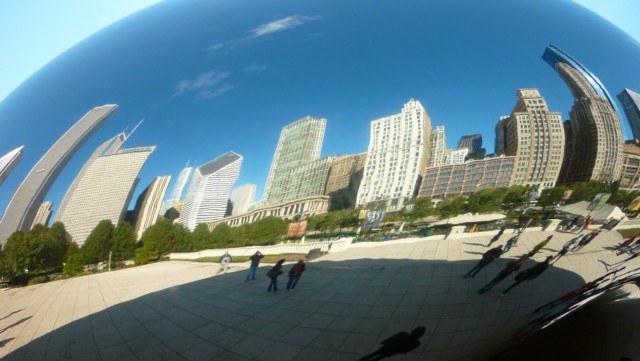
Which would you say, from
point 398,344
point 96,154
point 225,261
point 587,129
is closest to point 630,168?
point 587,129

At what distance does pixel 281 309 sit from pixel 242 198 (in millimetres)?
702

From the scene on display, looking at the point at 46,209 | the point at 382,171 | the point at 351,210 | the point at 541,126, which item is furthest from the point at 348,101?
the point at 46,209

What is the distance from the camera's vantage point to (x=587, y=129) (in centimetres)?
210

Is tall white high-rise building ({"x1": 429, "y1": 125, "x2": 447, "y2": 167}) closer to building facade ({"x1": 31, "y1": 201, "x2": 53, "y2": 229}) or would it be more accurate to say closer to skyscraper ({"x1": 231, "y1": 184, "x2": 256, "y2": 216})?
skyscraper ({"x1": 231, "y1": 184, "x2": 256, "y2": 216})

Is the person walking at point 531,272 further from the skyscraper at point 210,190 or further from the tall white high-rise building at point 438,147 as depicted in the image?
the skyscraper at point 210,190

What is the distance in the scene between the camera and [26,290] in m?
1.71

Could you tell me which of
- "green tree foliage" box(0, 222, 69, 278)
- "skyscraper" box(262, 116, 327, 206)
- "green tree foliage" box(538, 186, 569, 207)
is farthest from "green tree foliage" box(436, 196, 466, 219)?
"green tree foliage" box(0, 222, 69, 278)

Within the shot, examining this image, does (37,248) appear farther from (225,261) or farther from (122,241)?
(225,261)

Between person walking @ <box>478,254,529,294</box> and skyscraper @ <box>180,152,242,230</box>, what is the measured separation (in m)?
1.74

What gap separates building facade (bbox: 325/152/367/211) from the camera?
1.81 m

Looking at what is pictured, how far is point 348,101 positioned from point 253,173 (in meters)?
0.77

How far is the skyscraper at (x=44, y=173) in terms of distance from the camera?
171cm

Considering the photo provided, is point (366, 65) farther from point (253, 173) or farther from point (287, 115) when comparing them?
point (253, 173)

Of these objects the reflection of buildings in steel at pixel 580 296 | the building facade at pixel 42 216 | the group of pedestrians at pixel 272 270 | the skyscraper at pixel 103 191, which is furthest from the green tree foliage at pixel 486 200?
the building facade at pixel 42 216
